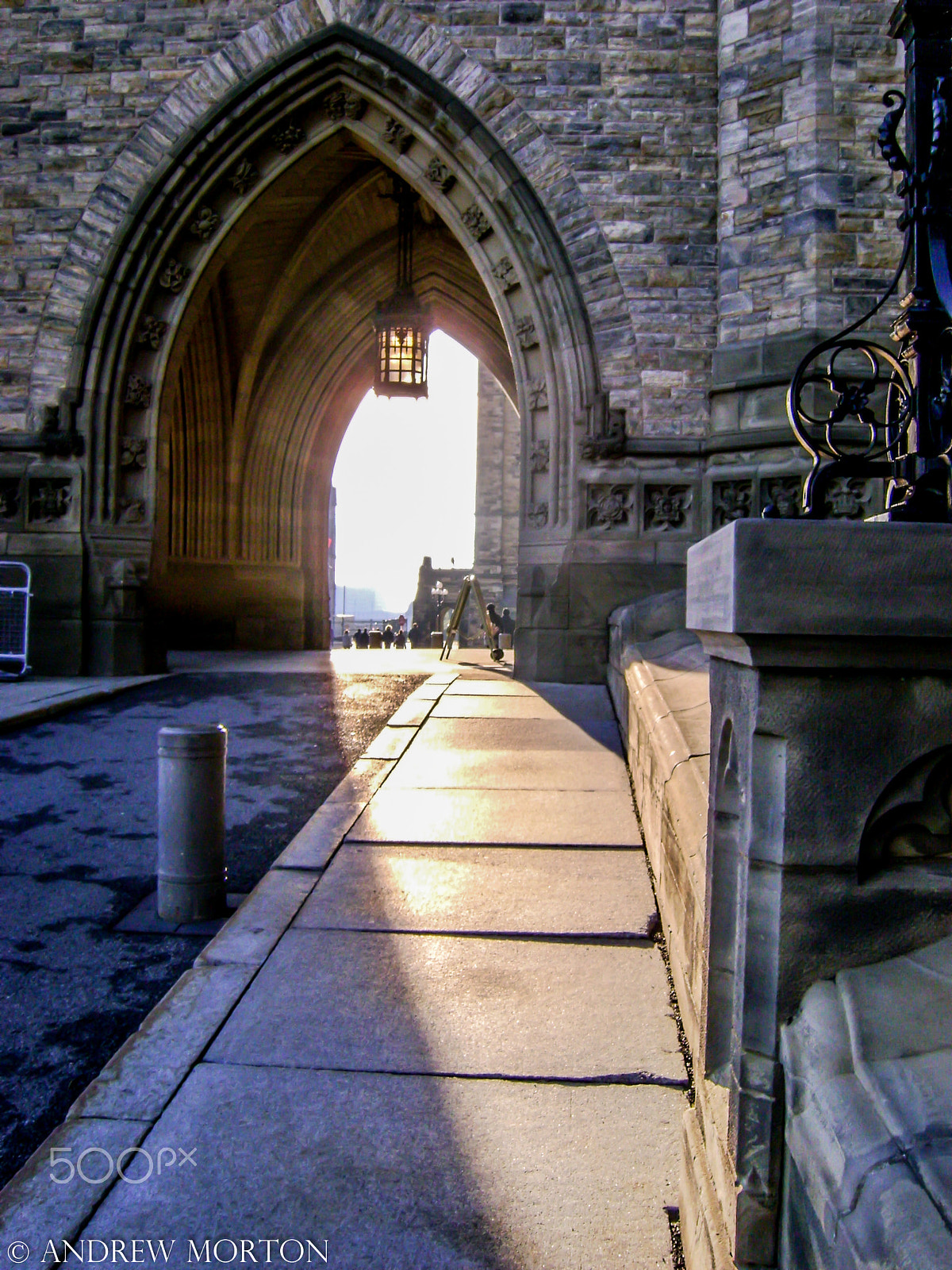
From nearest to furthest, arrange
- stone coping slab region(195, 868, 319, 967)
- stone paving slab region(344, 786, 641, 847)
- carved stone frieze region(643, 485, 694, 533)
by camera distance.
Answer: stone coping slab region(195, 868, 319, 967), stone paving slab region(344, 786, 641, 847), carved stone frieze region(643, 485, 694, 533)

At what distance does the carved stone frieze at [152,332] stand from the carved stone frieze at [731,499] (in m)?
5.57

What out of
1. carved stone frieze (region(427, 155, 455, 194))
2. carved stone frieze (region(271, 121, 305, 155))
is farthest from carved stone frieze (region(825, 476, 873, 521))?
carved stone frieze (region(271, 121, 305, 155))

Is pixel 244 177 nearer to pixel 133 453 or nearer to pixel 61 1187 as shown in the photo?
pixel 133 453

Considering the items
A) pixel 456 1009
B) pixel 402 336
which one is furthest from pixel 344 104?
pixel 456 1009

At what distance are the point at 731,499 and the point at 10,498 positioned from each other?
21.8 feet

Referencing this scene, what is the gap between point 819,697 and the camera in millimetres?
1249

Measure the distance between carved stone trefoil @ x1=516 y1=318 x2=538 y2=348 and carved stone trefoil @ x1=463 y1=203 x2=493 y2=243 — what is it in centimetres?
92

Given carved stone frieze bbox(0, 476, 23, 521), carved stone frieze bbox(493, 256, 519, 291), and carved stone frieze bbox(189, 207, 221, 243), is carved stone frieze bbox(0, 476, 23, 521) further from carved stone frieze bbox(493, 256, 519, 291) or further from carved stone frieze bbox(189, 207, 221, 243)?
carved stone frieze bbox(493, 256, 519, 291)

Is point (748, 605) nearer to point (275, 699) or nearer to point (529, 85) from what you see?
point (275, 699)

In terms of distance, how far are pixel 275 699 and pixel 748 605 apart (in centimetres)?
679

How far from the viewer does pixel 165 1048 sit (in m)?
2.11

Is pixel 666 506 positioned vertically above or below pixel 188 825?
above

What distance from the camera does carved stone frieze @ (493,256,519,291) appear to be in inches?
345

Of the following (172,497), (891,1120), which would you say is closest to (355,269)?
(172,497)
